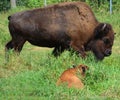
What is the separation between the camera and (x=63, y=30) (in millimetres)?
11062

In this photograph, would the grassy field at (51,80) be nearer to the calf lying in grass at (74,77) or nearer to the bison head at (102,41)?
the calf lying in grass at (74,77)

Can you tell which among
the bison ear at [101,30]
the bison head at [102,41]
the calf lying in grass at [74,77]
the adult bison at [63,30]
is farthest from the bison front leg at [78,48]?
the calf lying in grass at [74,77]

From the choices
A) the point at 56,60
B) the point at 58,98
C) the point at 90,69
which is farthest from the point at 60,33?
the point at 58,98

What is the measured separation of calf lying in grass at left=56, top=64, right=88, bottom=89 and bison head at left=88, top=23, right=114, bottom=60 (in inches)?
112

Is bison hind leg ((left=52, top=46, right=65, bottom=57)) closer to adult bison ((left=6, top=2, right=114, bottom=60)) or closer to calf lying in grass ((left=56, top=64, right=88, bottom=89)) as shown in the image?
adult bison ((left=6, top=2, right=114, bottom=60))

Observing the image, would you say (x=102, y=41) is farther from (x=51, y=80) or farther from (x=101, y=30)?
(x=51, y=80)

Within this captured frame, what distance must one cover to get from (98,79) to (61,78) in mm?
734

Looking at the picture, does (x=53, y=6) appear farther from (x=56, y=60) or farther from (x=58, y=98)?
(x=58, y=98)

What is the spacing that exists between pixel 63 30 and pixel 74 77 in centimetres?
304

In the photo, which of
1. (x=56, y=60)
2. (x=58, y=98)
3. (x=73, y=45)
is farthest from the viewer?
(x=73, y=45)

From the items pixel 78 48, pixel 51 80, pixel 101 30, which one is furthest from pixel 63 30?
pixel 51 80

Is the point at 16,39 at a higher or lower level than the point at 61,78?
lower

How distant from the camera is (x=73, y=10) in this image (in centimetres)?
1137

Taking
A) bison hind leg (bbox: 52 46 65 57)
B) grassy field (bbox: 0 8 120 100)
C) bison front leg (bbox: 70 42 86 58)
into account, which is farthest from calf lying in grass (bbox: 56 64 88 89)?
bison hind leg (bbox: 52 46 65 57)
